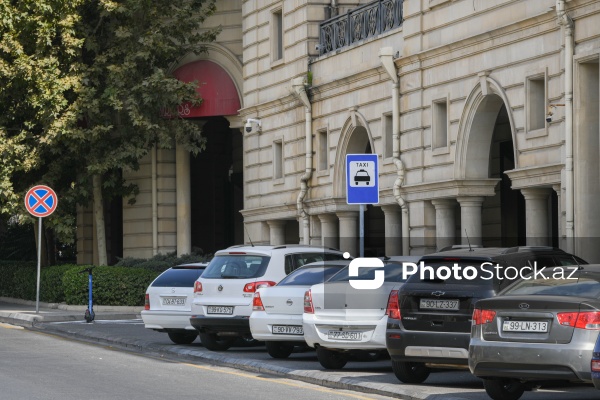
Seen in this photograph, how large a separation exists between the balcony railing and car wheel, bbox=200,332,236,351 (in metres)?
10.9

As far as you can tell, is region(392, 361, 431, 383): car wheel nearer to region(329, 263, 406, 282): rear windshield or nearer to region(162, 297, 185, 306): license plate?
region(329, 263, 406, 282): rear windshield

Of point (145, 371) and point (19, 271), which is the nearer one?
point (145, 371)

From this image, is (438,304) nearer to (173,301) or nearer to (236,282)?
(236,282)

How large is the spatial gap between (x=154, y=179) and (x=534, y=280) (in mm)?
29126

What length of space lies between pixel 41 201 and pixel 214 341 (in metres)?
11.6

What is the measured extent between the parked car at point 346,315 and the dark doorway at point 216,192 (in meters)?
27.6

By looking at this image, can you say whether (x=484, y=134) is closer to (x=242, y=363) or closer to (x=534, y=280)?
(x=242, y=363)

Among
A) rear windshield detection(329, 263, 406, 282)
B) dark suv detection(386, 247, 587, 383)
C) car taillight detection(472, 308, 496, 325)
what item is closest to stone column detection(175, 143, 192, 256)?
rear windshield detection(329, 263, 406, 282)

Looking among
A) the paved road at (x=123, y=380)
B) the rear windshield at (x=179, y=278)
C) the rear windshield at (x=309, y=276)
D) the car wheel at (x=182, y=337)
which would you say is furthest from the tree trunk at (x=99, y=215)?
the rear windshield at (x=309, y=276)

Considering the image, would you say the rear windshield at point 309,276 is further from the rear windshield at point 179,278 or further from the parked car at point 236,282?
the rear windshield at point 179,278

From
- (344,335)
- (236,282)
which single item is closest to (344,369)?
(344,335)

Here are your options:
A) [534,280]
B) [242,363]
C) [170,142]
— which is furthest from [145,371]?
[170,142]

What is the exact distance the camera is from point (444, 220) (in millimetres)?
29688

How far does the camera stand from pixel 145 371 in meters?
19.3
